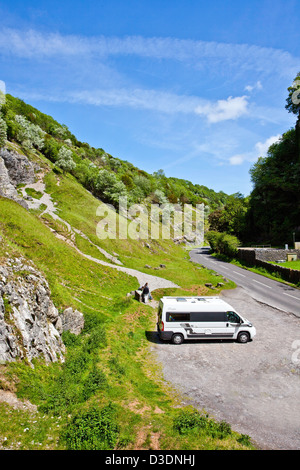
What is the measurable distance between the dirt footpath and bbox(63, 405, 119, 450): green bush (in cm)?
427

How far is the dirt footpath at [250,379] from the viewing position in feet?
29.7

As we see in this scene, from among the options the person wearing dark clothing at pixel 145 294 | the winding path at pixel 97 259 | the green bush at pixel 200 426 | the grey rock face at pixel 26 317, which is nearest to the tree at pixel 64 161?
the winding path at pixel 97 259

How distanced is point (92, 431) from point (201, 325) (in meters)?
10.8

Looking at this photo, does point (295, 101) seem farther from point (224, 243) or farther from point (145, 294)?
point (145, 294)

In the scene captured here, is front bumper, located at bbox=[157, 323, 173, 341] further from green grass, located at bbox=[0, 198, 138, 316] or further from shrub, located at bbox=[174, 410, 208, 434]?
shrub, located at bbox=[174, 410, 208, 434]

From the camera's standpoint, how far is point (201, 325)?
55.5 feet

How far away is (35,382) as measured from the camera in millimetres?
9391

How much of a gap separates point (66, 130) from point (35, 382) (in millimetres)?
142837

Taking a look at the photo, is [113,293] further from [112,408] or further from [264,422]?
[264,422]

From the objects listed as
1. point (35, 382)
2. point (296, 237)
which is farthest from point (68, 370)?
point (296, 237)

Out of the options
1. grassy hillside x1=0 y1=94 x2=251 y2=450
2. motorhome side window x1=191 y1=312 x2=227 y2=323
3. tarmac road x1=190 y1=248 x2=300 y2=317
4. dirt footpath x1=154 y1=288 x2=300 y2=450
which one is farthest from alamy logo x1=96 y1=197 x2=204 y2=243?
dirt footpath x1=154 y1=288 x2=300 y2=450

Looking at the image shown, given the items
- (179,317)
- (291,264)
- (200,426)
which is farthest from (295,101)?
(200,426)

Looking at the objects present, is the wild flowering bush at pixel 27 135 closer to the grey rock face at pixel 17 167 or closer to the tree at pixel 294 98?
the grey rock face at pixel 17 167

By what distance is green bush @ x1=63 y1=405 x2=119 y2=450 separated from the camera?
7230 millimetres
